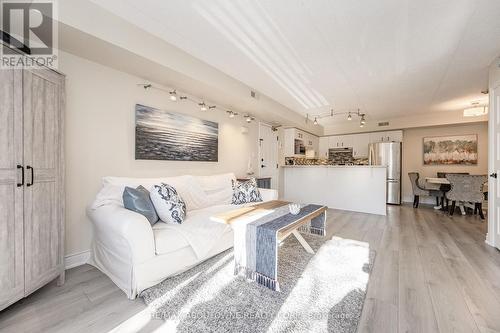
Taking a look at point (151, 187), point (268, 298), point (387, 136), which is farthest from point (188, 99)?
point (387, 136)

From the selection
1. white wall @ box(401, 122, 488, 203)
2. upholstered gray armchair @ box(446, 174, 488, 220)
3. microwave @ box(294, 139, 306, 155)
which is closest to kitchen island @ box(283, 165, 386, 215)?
microwave @ box(294, 139, 306, 155)

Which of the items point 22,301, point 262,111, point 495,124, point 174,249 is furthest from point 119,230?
point 495,124

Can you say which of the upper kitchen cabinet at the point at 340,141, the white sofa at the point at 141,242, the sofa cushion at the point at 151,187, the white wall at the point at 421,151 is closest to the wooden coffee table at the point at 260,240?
the white sofa at the point at 141,242

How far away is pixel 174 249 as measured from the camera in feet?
6.17

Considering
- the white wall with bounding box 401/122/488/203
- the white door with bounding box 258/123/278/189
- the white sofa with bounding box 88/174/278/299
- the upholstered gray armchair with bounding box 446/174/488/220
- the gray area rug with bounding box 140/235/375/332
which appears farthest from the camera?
the white wall with bounding box 401/122/488/203

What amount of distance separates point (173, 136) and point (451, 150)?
7.37 meters

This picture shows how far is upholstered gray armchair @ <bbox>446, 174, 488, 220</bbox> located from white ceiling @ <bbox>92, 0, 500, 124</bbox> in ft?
5.84

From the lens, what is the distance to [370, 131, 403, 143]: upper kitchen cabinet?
6285 mm

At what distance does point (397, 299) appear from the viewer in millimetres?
1647

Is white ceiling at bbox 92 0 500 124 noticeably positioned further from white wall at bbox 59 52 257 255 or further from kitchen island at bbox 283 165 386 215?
kitchen island at bbox 283 165 386 215

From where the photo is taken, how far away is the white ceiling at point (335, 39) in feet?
6.27

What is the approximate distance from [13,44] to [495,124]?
204 inches

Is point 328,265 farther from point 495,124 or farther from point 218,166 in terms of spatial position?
point 495,124

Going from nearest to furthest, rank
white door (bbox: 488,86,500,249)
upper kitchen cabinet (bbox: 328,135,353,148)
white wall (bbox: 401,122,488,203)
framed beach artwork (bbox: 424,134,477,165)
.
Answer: white door (bbox: 488,86,500,249) → white wall (bbox: 401,122,488,203) → framed beach artwork (bbox: 424,134,477,165) → upper kitchen cabinet (bbox: 328,135,353,148)
